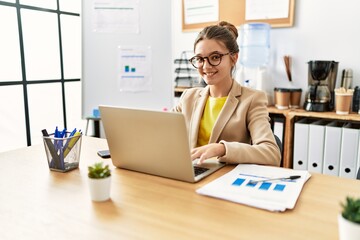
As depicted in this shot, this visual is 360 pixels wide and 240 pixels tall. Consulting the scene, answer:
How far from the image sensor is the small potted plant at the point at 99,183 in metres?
0.96

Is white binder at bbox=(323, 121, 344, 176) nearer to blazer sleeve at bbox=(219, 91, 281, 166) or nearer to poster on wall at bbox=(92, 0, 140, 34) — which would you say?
blazer sleeve at bbox=(219, 91, 281, 166)

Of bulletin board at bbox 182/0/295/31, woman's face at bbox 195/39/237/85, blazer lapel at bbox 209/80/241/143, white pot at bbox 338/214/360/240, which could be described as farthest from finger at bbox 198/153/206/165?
bulletin board at bbox 182/0/295/31

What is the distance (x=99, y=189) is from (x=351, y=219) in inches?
24.8

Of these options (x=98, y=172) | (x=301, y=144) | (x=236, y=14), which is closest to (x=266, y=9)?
(x=236, y=14)

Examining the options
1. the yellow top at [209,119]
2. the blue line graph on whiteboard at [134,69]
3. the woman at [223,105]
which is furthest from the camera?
the blue line graph on whiteboard at [134,69]

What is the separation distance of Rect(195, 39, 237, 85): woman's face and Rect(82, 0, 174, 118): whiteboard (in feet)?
3.96

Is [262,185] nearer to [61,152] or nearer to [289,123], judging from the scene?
[61,152]

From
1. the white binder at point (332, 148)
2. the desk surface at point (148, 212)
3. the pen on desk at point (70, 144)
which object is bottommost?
the white binder at point (332, 148)

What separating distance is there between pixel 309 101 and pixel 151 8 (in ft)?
4.72

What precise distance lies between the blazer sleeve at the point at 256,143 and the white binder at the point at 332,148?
123cm

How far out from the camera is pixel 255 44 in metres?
3.04

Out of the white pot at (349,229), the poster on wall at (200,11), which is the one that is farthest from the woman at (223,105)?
the poster on wall at (200,11)

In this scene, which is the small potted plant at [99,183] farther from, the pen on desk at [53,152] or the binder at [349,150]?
the binder at [349,150]

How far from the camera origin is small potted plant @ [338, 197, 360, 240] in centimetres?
65
